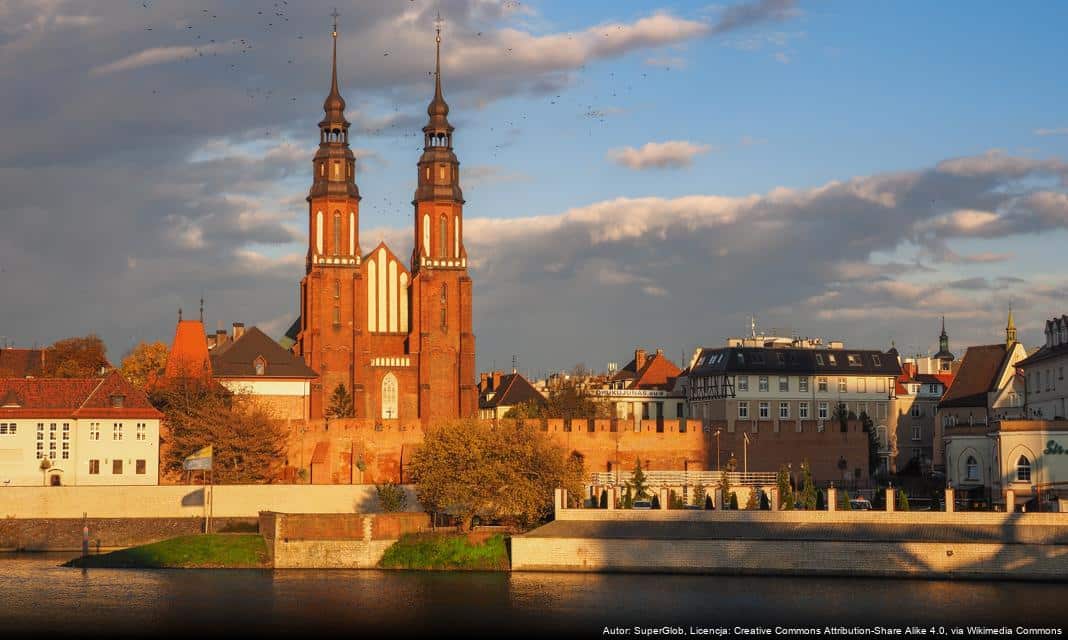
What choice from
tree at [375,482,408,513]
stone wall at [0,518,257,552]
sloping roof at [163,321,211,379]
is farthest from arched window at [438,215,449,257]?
stone wall at [0,518,257,552]

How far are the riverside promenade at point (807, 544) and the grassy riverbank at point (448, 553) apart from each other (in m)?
1.25

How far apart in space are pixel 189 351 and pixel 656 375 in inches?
1585

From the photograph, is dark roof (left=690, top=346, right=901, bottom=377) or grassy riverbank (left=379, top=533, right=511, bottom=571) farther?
dark roof (left=690, top=346, right=901, bottom=377)

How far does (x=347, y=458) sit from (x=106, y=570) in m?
26.0

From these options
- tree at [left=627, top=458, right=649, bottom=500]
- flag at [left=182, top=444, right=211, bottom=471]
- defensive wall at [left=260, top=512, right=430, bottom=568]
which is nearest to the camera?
defensive wall at [left=260, top=512, right=430, bottom=568]

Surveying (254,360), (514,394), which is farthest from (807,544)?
(514,394)

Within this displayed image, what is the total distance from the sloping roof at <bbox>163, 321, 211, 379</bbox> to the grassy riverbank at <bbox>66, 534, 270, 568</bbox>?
27.8m

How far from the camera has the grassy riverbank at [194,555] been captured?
63594mm

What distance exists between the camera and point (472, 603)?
170 ft

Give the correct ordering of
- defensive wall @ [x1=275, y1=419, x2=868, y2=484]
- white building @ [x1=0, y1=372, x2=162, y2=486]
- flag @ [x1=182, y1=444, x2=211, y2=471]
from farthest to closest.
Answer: defensive wall @ [x1=275, y1=419, x2=868, y2=484]
white building @ [x1=0, y1=372, x2=162, y2=486]
flag @ [x1=182, y1=444, x2=211, y2=471]

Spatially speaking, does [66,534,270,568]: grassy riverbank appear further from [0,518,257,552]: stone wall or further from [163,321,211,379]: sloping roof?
[163,321,211,379]: sloping roof

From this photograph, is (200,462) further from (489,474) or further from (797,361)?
(797,361)

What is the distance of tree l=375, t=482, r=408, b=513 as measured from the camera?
7144 cm

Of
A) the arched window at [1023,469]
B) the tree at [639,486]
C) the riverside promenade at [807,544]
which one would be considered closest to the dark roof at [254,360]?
the tree at [639,486]
